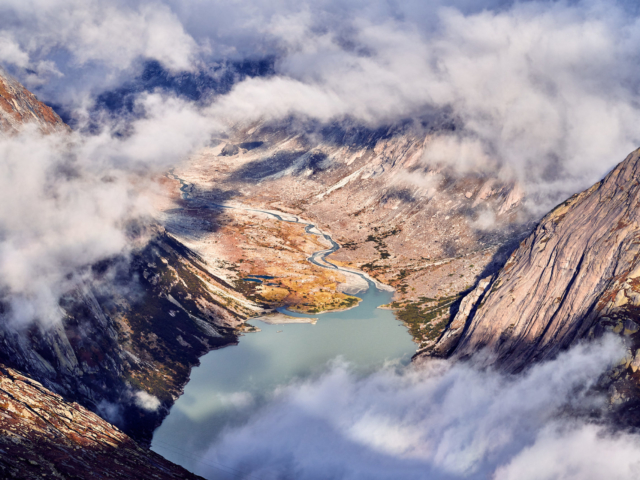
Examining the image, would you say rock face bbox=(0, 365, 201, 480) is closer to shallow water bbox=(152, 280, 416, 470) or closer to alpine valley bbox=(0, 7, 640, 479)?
alpine valley bbox=(0, 7, 640, 479)

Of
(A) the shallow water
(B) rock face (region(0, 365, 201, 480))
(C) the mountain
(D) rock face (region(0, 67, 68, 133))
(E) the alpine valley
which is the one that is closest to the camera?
(B) rock face (region(0, 365, 201, 480))

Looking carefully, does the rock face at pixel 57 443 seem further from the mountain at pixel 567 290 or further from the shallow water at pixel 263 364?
the mountain at pixel 567 290

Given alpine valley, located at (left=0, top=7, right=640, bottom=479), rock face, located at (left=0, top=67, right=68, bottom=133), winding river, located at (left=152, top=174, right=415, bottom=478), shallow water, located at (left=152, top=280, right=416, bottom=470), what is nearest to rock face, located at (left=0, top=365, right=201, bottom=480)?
alpine valley, located at (left=0, top=7, right=640, bottom=479)

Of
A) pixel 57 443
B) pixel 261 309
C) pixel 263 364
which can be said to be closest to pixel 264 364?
pixel 263 364

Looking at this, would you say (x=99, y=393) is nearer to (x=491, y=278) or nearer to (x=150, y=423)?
(x=150, y=423)

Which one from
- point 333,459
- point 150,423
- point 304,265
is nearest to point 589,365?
point 333,459
